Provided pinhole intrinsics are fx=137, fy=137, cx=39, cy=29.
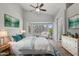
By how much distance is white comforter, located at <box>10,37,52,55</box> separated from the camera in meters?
2.59

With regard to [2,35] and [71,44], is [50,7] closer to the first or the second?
[71,44]

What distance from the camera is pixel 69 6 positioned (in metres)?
2.53

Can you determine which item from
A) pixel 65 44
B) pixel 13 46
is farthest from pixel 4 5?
pixel 65 44

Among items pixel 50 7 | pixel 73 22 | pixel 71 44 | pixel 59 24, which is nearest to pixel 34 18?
pixel 50 7

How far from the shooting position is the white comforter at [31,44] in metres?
2.59

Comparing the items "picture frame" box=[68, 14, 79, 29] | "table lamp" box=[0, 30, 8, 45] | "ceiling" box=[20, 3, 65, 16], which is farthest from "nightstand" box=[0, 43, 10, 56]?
"picture frame" box=[68, 14, 79, 29]

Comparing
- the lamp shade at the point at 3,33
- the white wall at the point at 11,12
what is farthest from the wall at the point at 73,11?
the lamp shade at the point at 3,33

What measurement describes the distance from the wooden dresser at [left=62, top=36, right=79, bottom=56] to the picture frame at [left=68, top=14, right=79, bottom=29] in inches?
9.3

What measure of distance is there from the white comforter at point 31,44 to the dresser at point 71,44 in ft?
1.00

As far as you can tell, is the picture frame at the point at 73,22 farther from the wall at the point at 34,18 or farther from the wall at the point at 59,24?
the wall at the point at 34,18

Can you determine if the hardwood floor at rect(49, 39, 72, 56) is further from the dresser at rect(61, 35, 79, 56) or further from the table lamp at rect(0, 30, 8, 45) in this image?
the table lamp at rect(0, 30, 8, 45)

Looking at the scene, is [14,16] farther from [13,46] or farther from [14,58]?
[14,58]

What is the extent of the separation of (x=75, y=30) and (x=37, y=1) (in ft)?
2.92

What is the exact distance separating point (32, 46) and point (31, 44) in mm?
43
